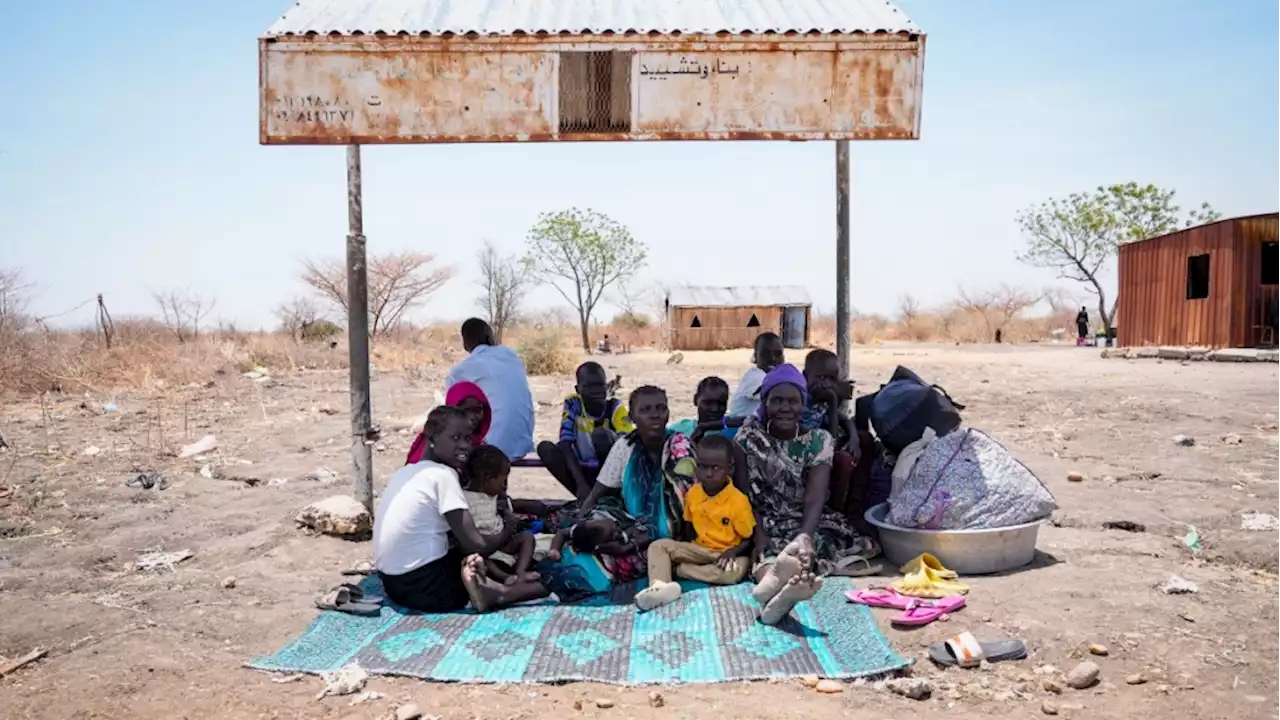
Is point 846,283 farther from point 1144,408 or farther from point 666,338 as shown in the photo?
point 666,338

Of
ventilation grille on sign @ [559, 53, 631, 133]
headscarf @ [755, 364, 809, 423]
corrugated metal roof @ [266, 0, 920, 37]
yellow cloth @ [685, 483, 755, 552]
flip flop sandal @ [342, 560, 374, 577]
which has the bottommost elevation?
flip flop sandal @ [342, 560, 374, 577]

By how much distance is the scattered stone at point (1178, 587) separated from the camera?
15.0 feet

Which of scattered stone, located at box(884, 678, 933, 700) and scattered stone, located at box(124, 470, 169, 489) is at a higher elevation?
scattered stone, located at box(124, 470, 169, 489)

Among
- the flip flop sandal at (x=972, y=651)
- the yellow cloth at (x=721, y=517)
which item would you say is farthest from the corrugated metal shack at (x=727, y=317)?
the flip flop sandal at (x=972, y=651)

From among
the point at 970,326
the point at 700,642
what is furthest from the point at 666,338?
the point at 700,642

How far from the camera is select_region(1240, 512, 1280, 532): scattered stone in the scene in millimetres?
5934

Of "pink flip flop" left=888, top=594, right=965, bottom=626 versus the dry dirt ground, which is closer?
the dry dirt ground

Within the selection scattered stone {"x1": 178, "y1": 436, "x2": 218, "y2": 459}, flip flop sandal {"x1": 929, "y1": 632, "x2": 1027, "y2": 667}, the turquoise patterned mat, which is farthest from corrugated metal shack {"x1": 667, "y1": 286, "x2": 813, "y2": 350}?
flip flop sandal {"x1": 929, "y1": 632, "x2": 1027, "y2": 667}

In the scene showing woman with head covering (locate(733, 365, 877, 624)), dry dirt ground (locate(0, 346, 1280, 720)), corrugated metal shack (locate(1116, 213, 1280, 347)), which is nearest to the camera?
dry dirt ground (locate(0, 346, 1280, 720))

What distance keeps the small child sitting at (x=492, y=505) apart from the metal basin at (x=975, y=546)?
79.4 inches

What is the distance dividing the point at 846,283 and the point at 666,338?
31.2m

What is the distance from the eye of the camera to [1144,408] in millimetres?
12422

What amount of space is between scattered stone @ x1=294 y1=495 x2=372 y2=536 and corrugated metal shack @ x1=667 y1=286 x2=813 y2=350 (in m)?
29.7

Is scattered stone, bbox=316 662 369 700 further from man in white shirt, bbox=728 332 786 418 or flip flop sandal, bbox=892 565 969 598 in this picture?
man in white shirt, bbox=728 332 786 418
